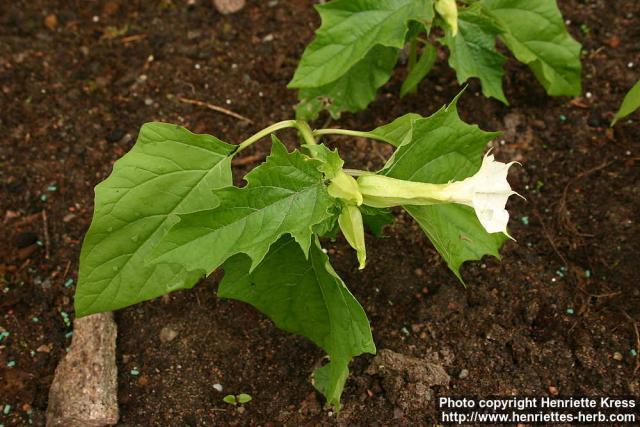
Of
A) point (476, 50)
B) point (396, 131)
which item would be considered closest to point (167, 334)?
point (396, 131)

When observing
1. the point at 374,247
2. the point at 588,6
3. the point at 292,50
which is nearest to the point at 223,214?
the point at 374,247

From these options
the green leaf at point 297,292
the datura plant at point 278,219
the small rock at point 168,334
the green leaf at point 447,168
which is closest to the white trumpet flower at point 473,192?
the datura plant at point 278,219

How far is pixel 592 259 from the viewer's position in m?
2.10

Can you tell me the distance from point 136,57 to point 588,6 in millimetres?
1840

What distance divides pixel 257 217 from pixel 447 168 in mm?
552

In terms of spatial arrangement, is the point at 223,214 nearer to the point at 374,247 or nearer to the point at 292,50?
the point at 374,247

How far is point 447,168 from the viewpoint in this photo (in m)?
1.71

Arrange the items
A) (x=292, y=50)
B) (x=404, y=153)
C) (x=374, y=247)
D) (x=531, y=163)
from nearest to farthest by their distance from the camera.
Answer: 1. (x=404, y=153)
2. (x=374, y=247)
3. (x=531, y=163)
4. (x=292, y=50)

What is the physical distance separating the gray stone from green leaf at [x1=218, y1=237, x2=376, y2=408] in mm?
478

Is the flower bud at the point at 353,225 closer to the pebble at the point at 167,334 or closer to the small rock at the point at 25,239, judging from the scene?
the pebble at the point at 167,334

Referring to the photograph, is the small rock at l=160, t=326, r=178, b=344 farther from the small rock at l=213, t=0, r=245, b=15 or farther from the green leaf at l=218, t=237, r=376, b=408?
the small rock at l=213, t=0, r=245, b=15

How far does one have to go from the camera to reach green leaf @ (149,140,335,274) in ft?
4.72

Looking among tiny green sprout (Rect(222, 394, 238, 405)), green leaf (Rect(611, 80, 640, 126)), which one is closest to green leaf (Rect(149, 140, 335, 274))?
tiny green sprout (Rect(222, 394, 238, 405))

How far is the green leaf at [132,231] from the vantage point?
1.71m
